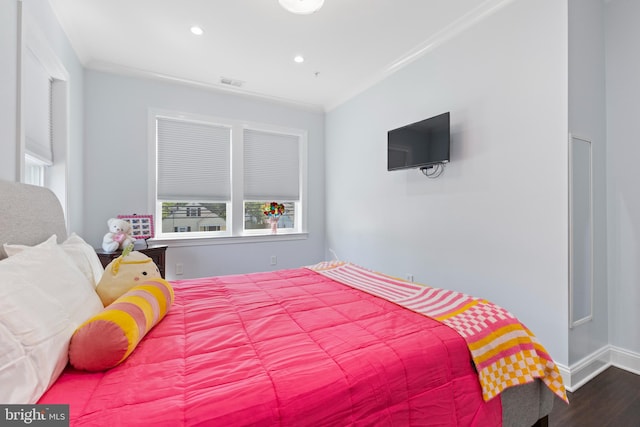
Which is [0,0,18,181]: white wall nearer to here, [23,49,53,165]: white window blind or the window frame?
[23,49,53,165]: white window blind

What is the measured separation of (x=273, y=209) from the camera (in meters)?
4.13

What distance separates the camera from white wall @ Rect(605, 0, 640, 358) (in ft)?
6.84

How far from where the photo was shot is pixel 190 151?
3.64 meters

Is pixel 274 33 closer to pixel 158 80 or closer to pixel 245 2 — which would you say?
pixel 245 2

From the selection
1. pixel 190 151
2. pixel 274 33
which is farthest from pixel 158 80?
pixel 274 33

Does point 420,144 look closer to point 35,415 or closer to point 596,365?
point 596,365

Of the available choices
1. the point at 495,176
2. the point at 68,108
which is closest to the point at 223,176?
the point at 68,108

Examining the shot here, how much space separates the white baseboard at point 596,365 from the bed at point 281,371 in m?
0.74

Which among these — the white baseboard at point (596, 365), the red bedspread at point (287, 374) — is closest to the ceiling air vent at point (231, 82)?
the red bedspread at point (287, 374)

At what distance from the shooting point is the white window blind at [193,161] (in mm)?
3510

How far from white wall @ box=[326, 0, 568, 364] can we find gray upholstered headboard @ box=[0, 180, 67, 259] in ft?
9.31

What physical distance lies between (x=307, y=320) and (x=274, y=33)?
8.34 feet

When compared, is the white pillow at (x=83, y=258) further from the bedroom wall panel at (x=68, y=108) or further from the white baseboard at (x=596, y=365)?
the white baseboard at (x=596, y=365)

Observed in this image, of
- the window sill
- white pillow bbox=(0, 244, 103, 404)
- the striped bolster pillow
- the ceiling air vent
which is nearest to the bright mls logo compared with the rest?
white pillow bbox=(0, 244, 103, 404)
